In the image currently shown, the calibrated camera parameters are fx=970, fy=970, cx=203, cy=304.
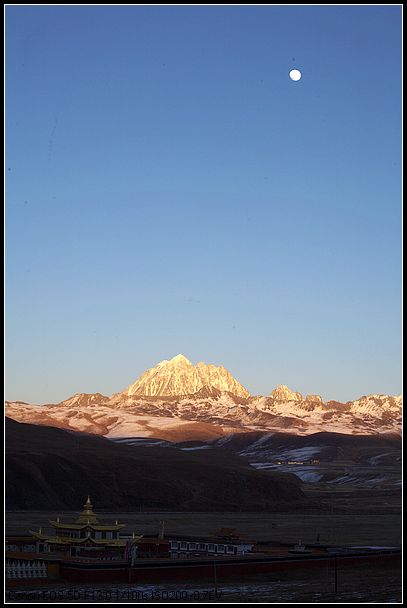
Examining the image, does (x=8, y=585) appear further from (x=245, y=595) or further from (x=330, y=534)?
(x=330, y=534)

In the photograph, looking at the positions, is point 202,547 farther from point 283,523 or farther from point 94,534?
point 283,523

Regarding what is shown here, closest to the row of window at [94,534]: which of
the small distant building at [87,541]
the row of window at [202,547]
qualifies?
the small distant building at [87,541]

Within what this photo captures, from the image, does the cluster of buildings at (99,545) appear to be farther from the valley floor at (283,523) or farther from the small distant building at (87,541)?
the valley floor at (283,523)

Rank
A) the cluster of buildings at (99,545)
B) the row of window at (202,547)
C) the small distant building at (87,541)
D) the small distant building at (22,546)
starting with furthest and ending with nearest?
1. the row of window at (202,547)
2. the small distant building at (22,546)
3. the small distant building at (87,541)
4. the cluster of buildings at (99,545)

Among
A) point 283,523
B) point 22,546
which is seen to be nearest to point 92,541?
point 22,546

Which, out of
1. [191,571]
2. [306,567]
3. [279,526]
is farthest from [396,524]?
[191,571]

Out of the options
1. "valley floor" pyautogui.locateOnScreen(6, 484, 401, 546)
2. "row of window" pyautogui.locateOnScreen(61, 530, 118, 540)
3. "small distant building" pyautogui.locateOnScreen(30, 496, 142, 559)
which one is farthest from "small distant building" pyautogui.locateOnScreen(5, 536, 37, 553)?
"valley floor" pyautogui.locateOnScreen(6, 484, 401, 546)

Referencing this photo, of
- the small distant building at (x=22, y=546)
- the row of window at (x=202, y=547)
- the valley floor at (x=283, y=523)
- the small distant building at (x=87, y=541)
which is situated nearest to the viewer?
the small distant building at (x=87, y=541)

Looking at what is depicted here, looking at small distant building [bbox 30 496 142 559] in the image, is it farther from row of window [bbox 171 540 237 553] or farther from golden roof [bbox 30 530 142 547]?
row of window [bbox 171 540 237 553]
